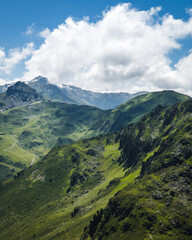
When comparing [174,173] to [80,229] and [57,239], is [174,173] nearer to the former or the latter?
[80,229]

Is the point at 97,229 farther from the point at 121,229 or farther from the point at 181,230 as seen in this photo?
the point at 181,230

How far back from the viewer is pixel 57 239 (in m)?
169

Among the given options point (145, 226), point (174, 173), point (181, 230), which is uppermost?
point (174, 173)

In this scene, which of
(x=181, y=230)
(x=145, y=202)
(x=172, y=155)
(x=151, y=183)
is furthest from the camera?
(x=172, y=155)

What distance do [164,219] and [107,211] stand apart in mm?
42990

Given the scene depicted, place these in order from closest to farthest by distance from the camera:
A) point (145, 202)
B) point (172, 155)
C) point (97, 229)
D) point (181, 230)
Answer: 1. point (181, 230)
2. point (145, 202)
3. point (97, 229)
4. point (172, 155)

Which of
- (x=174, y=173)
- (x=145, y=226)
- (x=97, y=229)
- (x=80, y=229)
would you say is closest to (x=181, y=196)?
(x=174, y=173)

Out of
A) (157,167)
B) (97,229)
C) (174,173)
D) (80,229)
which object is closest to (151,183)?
(174,173)

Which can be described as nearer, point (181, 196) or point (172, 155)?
point (181, 196)

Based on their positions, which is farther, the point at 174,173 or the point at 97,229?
the point at 174,173

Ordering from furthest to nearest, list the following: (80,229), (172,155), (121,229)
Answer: (172,155) → (80,229) → (121,229)

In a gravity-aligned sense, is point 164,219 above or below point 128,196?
below

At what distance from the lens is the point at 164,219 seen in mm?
115500

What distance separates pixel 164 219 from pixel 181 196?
2321 centimetres
